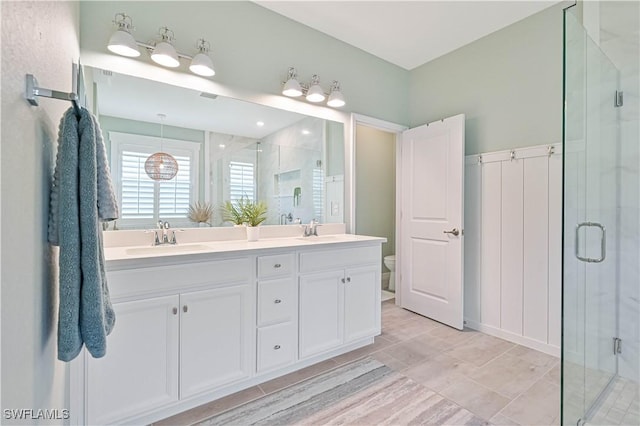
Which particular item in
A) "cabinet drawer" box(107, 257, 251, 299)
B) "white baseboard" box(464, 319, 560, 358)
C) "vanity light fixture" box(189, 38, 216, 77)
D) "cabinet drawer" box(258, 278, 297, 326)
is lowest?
"white baseboard" box(464, 319, 560, 358)

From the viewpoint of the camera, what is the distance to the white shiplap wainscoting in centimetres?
238

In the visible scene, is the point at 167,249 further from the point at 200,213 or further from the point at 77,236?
the point at 77,236

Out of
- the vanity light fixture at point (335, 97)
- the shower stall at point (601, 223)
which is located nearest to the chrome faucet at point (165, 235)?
the vanity light fixture at point (335, 97)

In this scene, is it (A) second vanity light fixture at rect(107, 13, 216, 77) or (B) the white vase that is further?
(B) the white vase

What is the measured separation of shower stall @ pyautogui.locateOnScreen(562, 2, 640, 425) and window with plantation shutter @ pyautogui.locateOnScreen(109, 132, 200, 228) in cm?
227

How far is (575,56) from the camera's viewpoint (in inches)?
61.5

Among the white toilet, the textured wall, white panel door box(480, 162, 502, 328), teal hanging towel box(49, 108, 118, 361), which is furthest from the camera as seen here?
the white toilet

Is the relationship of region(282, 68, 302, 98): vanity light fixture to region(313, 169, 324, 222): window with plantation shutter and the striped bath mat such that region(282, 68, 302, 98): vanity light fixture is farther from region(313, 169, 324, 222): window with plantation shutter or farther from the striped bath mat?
the striped bath mat

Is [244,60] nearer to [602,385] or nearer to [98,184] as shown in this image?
[98,184]

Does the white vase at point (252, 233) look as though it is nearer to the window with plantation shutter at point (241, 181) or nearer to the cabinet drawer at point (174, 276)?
the window with plantation shutter at point (241, 181)

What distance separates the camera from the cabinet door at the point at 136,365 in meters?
1.43

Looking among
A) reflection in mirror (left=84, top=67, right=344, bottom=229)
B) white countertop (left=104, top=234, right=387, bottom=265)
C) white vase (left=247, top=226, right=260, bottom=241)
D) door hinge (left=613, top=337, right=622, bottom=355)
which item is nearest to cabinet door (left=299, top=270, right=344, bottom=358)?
white countertop (left=104, top=234, right=387, bottom=265)

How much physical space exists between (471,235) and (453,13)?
200 cm

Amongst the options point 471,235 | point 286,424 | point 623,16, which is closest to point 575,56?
point 623,16
